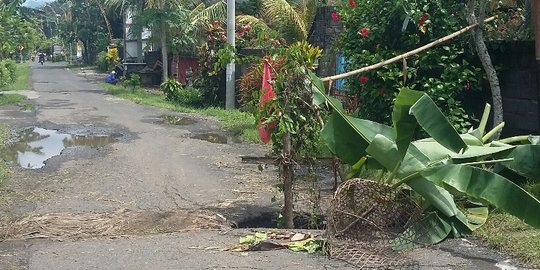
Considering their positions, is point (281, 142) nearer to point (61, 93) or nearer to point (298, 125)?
point (298, 125)

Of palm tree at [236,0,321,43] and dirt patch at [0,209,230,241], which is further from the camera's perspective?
palm tree at [236,0,321,43]

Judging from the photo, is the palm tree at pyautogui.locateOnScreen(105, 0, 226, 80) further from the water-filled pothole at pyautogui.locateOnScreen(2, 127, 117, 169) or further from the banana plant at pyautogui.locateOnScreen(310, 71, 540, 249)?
the banana plant at pyautogui.locateOnScreen(310, 71, 540, 249)

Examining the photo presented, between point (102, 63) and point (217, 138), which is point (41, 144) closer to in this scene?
point (217, 138)

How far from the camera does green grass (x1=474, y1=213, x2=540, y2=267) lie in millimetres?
6195

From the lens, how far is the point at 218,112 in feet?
67.4

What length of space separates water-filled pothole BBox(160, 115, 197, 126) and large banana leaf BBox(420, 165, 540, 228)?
12365 mm

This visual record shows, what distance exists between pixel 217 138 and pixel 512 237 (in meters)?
9.60

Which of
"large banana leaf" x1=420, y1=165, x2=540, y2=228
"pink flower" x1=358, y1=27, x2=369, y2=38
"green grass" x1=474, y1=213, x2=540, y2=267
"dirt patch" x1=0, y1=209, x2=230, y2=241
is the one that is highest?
"pink flower" x1=358, y1=27, x2=369, y2=38

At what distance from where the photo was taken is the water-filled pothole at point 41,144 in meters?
13.0

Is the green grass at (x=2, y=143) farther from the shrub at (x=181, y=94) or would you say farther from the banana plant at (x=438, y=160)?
the shrub at (x=181, y=94)

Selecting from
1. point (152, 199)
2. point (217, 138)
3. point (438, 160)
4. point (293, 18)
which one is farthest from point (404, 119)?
point (293, 18)

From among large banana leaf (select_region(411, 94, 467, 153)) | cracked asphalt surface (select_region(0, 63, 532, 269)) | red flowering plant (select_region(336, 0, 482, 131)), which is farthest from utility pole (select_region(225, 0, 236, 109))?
large banana leaf (select_region(411, 94, 467, 153))

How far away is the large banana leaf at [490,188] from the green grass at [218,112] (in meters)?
8.54

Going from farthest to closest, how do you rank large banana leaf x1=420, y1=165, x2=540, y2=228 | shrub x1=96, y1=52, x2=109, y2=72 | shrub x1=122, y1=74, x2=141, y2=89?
shrub x1=96, y1=52, x2=109, y2=72 → shrub x1=122, y1=74, x2=141, y2=89 → large banana leaf x1=420, y1=165, x2=540, y2=228
